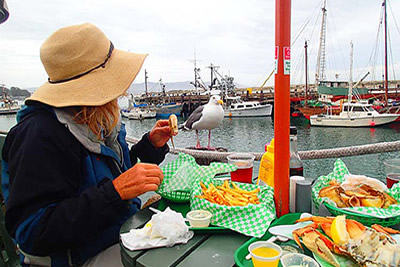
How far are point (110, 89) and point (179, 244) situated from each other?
0.91 meters

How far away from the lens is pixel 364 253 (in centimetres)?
Answer: 99

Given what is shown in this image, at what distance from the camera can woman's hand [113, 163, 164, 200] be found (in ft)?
4.56

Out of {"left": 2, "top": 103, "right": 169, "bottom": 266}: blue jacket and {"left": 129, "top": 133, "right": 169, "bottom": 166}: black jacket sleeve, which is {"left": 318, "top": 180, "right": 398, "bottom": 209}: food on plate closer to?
{"left": 2, "top": 103, "right": 169, "bottom": 266}: blue jacket

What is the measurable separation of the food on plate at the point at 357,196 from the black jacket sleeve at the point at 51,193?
3.74 ft

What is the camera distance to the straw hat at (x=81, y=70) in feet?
4.81

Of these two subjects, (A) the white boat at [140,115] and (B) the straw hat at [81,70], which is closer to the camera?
(B) the straw hat at [81,70]

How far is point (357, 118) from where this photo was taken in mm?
28547

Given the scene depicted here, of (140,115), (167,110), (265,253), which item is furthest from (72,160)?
(167,110)

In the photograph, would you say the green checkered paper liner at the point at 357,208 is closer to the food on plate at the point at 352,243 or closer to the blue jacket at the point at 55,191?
the food on plate at the point at 352,243

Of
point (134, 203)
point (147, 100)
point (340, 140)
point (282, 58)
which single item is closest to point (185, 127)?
point (134, 203)

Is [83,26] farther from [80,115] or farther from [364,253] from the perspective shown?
[364,253]

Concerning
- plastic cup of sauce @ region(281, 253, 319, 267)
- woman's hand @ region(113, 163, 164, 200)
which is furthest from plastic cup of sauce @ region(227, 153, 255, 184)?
plastic cup of sauce @ region(281, 253, 319, 267)

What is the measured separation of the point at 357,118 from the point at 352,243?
105 feet

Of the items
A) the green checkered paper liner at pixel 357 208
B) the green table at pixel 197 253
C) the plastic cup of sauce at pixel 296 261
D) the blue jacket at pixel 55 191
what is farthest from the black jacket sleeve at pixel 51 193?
the green checkered paper liner at pixel 357 208
